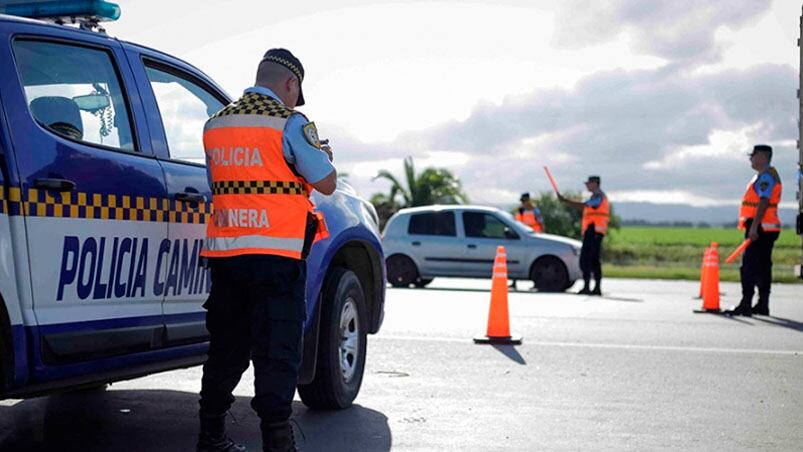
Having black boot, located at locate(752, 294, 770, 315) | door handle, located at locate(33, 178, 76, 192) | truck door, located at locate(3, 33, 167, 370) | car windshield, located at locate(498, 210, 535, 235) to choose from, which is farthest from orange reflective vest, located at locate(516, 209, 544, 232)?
door handle, located at locate(33, 178, 76, 192)

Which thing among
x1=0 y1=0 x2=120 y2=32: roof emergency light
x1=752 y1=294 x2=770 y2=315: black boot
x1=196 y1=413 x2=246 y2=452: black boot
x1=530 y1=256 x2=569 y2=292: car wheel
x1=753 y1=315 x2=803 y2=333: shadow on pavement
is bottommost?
x1=196 y1=413 x2=246 y2=452: black boot

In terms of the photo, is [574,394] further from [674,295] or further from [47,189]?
[674,295]

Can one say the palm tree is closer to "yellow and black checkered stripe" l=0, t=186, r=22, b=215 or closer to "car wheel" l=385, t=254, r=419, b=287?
"car wheel" l=385, t=254, r=419, b=287

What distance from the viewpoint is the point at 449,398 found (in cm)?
778

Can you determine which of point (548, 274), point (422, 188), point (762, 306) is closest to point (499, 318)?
point (762, 306)

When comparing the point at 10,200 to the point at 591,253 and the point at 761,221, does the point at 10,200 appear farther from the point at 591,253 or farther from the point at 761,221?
the point at 591,253

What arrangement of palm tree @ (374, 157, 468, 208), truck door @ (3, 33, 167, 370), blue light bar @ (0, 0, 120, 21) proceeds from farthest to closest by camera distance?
palm tree @ (374, 157, 468, 208) → blue light bar @ (0, 0, 120, 21) → truck door @ (3, 33, 167, 370)

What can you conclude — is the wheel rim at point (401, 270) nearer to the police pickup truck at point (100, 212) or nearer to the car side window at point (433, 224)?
the car side window at point (433, 224)

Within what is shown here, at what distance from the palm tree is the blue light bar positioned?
4149 centimetres

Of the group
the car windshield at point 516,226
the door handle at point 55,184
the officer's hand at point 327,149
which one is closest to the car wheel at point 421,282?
the car windshield at point 516,226

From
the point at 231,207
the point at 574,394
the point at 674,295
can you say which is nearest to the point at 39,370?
the point at 231,207

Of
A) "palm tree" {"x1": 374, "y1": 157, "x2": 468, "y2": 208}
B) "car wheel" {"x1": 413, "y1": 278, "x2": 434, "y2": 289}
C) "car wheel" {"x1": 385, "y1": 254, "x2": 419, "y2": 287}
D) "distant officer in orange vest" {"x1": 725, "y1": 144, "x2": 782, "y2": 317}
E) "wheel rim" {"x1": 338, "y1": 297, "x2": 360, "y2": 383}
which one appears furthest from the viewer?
"palm tree" {"x1": 374, "y1": 157, "x2": 468, "y2": 208}

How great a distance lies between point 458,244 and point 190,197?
55.1ft

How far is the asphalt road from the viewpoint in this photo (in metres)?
6.32
